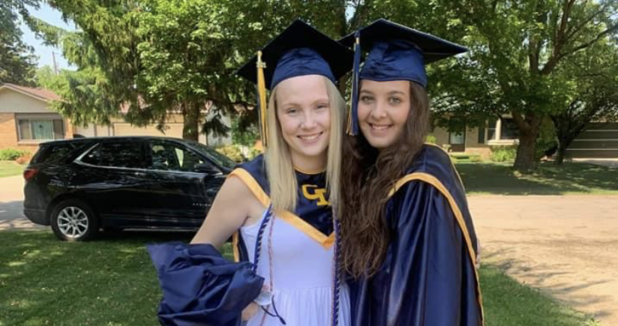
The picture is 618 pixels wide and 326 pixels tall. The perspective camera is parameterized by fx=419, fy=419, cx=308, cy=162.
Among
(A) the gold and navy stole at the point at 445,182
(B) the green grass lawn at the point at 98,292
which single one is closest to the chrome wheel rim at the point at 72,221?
(B) the green grass lawn at the point at 98,292

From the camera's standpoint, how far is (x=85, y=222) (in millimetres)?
6348

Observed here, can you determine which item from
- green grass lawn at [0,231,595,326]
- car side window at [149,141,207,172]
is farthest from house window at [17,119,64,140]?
car side window at [149,141,207,172]

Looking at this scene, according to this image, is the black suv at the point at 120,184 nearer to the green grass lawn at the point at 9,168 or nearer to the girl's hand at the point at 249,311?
the girl's hand at the point at 249,311

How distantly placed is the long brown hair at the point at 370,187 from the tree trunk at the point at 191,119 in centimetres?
1229

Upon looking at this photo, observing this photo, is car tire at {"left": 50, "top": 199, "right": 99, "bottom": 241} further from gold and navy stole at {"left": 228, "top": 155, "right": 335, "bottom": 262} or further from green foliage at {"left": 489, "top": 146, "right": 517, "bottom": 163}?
green foliage at {"left": 489, "top": 146, "right": 517, "bottom": 163}

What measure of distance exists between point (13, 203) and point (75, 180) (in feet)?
18.6

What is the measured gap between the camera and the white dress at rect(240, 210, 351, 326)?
1.49 m

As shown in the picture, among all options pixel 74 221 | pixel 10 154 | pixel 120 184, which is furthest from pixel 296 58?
pixel 10 154

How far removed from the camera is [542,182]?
14.5m

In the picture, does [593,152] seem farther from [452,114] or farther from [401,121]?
[401,121]

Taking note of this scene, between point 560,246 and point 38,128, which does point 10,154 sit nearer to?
point 38,128

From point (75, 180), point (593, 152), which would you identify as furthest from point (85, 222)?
point (593, 152)

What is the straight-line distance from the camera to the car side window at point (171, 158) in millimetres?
6242

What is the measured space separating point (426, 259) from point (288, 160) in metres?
0.60
